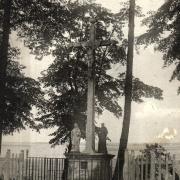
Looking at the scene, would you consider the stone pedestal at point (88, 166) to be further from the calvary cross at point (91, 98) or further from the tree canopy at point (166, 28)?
the tree canopy at point (166, 28)

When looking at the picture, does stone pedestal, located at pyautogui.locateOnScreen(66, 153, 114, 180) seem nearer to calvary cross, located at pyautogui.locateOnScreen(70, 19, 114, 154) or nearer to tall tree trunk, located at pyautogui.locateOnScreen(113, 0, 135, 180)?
calvary cross, located at pyautogui.locateOnScreen(70, 19, 114, 154)

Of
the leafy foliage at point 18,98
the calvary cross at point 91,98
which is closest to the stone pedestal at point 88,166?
the calvary cross at point 91,98

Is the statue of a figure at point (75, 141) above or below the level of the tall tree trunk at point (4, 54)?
below

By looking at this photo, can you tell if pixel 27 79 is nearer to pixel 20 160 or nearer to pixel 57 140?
pixel 57 140

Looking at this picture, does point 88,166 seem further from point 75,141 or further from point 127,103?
point 127,103

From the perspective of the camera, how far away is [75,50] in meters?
25.0

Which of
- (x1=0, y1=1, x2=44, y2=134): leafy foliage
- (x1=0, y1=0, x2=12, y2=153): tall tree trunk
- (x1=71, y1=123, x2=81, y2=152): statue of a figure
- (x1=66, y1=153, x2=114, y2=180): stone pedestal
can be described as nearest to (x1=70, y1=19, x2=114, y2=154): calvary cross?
(x1=66, y1=153, x2=114, y2=180): stone pedestal

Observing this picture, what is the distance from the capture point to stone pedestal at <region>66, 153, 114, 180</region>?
1614 centimetres

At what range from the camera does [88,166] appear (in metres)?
16.2

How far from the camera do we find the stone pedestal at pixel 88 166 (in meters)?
16.1

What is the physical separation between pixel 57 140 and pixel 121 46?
620cm

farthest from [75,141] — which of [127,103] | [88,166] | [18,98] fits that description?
[18,98]

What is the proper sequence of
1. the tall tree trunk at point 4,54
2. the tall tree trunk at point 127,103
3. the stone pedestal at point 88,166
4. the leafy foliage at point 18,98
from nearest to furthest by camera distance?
the stone pedestal at point 88,166, the tall tree trunk at point 127,103, the tall tree trunk at point 4,54, the leafy foliage at point 18,98

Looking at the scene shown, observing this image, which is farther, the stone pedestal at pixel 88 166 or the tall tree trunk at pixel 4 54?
the tall tree trunk at pixel 4 54
